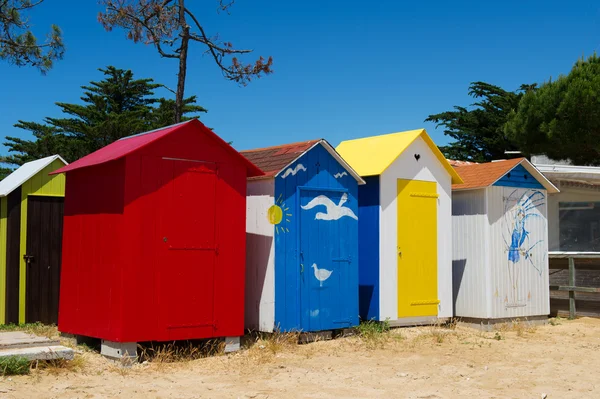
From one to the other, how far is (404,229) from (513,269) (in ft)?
7.92

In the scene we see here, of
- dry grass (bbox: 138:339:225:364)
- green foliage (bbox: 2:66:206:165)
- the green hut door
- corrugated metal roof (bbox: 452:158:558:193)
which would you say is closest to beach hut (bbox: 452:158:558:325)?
corrugated metal roof (bbox: 452:158:558:193)

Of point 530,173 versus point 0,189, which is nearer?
point 0,189

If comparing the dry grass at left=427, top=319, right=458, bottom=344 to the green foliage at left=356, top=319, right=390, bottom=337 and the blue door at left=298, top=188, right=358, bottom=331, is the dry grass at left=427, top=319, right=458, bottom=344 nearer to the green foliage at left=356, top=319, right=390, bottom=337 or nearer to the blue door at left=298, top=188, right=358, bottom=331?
the green foliage at left=356, top=319, right=390, bottom=337

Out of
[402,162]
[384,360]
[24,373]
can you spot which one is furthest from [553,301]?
[24,373]

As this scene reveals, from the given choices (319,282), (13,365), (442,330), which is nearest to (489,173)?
(442,330)

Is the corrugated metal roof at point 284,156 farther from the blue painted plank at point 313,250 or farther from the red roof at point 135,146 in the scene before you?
the red roof at point 135,146

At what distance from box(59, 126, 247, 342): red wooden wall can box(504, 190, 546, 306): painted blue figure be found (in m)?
5.21

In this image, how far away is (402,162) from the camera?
11188 mm

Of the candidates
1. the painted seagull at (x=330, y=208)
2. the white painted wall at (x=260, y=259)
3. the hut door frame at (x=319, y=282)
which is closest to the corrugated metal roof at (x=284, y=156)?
the white painted wall at (x=260, y=259)

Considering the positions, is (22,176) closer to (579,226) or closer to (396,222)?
(396,222)

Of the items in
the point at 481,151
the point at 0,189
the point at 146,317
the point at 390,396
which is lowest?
the point at 390,396

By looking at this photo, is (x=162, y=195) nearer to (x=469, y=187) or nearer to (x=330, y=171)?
(x=330, y=171)

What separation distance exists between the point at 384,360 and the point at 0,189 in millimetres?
6062

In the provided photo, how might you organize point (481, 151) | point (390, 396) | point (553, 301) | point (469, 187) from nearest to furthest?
point (390, 396) → point (469, 187) → point (553, 301) → point (481, 151)
